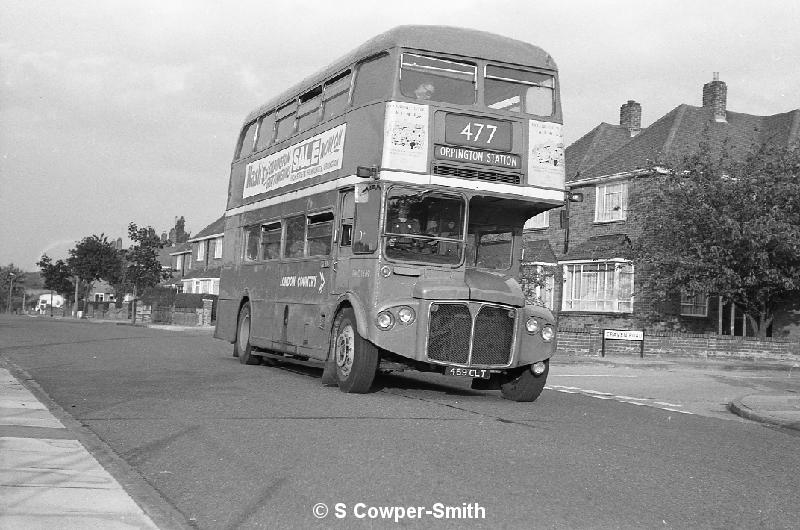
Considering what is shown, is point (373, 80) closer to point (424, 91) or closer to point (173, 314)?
point (424, 91)

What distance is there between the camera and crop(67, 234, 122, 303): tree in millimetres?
76188

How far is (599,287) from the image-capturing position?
34.7 meters

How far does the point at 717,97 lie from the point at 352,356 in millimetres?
31080

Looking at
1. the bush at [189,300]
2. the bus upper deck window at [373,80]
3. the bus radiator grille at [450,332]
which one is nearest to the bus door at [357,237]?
the bus radiator grille at [450,332]

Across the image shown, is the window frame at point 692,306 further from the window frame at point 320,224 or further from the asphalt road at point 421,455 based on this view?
the window frame at point 320,224

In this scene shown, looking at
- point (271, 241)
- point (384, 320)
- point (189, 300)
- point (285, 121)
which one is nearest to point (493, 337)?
point (384, 320)

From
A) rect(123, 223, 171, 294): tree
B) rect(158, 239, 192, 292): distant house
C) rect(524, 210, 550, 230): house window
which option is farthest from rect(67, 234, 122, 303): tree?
rect(524, 210, 550, 230): house window

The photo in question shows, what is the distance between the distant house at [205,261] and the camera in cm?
6700

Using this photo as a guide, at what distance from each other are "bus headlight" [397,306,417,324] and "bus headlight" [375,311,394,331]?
0.11 meters

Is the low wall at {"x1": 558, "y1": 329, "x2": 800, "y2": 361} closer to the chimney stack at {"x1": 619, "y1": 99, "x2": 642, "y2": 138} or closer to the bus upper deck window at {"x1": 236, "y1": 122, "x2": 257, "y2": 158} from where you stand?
the bus upper deck window at {"x1": 236, "y1": 122, "x2": 257, "y2": 158}

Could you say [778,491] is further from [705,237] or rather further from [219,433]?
[705,237]

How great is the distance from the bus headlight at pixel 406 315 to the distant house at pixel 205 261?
54137 mm

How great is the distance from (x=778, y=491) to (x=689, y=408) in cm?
765

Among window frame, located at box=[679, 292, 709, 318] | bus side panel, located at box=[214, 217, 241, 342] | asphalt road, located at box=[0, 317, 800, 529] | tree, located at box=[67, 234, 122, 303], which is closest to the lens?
asphalt road, located at box=[0, 317, 800, 529]
